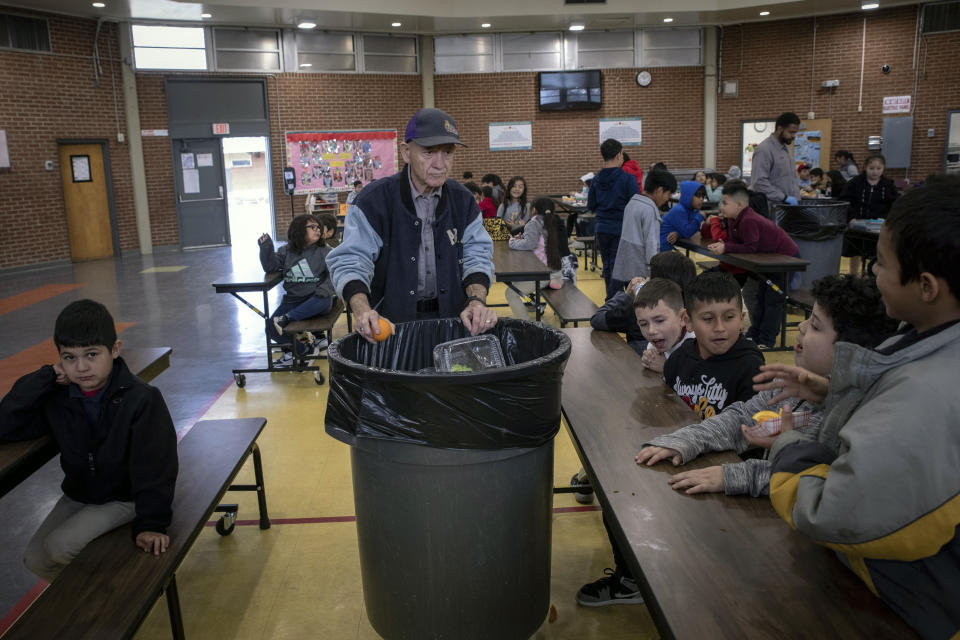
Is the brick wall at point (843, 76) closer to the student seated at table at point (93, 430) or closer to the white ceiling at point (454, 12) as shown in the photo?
the white ceiling at point (454, 12)

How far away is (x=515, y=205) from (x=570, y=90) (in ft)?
23.6

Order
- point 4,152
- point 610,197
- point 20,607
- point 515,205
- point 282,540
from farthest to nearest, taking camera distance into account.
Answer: point 4,152 → point 515,205 → point 610,197 → point 282,540 → point 20,607

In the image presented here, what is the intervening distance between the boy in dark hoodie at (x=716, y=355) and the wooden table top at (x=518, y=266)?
2.82m

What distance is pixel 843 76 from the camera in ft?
50.8

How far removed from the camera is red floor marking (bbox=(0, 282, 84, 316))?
9.52 meters

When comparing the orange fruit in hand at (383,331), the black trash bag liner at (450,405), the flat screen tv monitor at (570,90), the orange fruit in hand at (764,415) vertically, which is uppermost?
the flat screen tv monitor at (570,90)

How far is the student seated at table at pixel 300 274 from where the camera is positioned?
5984mm

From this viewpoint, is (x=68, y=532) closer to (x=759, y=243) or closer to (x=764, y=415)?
(x=764, y=415)

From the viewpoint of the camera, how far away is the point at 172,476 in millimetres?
2465

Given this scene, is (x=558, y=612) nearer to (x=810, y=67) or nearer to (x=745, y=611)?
(x=745, y=611)

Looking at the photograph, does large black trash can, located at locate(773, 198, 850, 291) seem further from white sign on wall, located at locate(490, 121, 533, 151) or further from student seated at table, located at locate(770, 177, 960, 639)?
white sign on wall, located at locate(490, 121, 533, 151)

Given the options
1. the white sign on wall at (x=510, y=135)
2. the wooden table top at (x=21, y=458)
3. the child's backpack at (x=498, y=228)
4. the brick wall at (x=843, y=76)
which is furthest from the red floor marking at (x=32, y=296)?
the brick wall at (x=843, y=76)

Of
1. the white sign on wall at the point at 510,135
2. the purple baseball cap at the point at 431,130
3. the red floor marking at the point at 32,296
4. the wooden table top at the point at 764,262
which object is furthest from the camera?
the white sign on wall at the point at 510,135

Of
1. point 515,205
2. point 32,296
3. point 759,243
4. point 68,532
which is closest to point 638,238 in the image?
point 759,243
